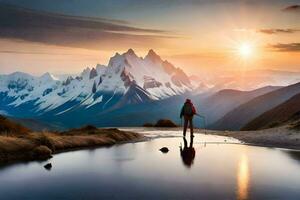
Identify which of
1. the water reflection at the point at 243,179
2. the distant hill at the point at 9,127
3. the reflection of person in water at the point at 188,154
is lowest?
the water reflection at the point at 243,179

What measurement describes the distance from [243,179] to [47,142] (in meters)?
22.9

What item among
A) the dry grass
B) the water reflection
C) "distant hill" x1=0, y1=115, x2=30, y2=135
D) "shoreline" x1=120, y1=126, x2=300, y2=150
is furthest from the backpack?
"distant hill" x1=0, y1=115, x2=30, y2=135

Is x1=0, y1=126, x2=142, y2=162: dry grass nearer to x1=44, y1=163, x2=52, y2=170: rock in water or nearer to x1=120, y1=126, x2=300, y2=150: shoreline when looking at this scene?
x1=44, y1=163, x2=52, y2=170: rock in water

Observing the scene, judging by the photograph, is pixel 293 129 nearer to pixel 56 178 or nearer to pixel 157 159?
pixel 157 159

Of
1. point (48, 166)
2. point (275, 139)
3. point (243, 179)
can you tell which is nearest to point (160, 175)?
point (243, 179)

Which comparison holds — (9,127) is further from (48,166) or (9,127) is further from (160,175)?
(160,175)

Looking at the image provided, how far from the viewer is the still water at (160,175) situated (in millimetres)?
27031

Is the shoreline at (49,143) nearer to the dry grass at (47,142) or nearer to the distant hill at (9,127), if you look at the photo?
the dry grass at (47,142)

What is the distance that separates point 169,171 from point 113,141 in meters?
23.7

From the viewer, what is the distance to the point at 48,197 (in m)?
26.0

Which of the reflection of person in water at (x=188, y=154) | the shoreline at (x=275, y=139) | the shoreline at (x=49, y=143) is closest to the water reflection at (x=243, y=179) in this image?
the reflection of person in water at (x=188, y=154)

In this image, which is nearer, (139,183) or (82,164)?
(139,183)

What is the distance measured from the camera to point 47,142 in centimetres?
4709

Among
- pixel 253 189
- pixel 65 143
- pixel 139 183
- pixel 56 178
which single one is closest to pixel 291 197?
pixel 253 189
